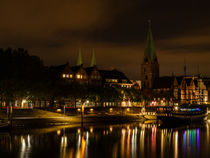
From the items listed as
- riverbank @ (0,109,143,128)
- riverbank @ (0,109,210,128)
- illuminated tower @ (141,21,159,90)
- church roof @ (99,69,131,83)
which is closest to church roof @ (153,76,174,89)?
illuminated tower @ (141,21,159,90)

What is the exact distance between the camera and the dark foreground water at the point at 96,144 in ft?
120

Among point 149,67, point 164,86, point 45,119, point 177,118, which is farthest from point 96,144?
point 149,67

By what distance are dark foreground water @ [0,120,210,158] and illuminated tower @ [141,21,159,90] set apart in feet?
344

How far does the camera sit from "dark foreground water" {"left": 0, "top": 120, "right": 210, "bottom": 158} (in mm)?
36719

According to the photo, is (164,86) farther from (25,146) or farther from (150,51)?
(25,146)

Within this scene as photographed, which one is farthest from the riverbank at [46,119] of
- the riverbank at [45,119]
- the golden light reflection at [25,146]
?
the golden light reflection at [25,146]

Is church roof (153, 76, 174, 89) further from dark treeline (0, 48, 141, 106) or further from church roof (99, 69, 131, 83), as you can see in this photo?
dark treeline (0, 48, 141, 106)

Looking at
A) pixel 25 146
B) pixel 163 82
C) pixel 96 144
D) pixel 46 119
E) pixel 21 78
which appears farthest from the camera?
pixel 163 82

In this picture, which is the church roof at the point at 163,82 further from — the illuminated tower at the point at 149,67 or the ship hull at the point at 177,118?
the ship hull at the point at 177,118

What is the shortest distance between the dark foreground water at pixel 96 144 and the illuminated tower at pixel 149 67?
344 feet

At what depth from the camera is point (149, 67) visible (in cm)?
16125

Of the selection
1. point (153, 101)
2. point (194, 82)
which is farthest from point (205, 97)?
point (153, 101)

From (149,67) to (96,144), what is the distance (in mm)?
120787

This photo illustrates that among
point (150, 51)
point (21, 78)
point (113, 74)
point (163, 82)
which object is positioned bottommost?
point (21, 78)
